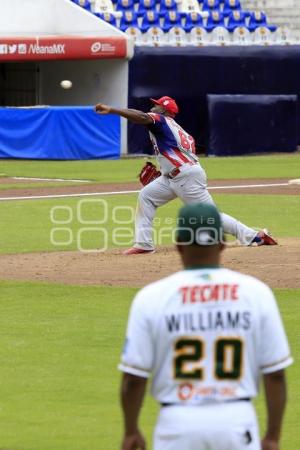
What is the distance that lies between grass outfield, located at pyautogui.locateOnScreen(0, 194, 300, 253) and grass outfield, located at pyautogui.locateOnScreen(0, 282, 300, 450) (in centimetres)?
356

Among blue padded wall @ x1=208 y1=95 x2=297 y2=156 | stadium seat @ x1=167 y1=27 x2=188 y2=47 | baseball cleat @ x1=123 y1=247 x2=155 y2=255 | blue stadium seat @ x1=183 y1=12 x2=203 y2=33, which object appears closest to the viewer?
baseball cleat @ x1=123 y1=247 x2=155 y2=255

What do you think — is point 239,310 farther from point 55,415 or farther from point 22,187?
point 22,187

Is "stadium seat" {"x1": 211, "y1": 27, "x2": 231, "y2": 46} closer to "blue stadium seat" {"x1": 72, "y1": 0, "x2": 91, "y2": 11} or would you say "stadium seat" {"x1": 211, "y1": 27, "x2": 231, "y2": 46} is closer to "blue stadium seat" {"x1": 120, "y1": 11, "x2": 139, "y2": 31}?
"blue stadium seat" {"x1": 120, "y1": 11, "x2": 139, "y2": 31}

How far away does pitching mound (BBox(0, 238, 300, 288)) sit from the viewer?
42.7 feet

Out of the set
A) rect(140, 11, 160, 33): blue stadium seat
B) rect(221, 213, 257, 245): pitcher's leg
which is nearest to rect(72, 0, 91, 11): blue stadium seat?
rect(140, 11, 160, 33): blue stadium seat

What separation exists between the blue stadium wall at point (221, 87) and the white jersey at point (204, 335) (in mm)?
29109

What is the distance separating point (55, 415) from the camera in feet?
25.0

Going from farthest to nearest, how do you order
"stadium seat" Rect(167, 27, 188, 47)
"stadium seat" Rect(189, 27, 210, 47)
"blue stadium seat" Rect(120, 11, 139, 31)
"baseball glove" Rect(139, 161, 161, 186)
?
1. "blue stadium seat" Rect(120, 11, 139, 31)
2. "stadium seat" Rect(189, 27, 210, 47)
3. "stadium seat" Rect(167, 27, 188, 47)
4. "baseball glove" Rect(139, 161, 161, 186)

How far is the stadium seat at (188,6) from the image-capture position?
120 ft

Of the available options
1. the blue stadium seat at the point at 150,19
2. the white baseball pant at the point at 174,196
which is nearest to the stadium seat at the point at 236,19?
the blue stadium seat at the point at 150,19

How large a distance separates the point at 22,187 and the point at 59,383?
16.1 m

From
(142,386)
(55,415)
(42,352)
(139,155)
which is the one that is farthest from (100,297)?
(139,155)

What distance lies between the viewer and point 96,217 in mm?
19172

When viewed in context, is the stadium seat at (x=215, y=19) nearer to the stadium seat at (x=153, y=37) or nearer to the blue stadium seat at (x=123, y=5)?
the blue stadium seat at (x=123, y=5)
